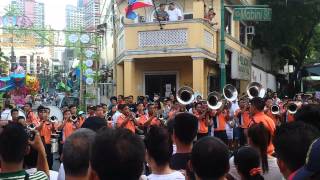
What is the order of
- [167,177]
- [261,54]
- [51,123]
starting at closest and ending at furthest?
1. [167,177]
2. [51,123]
3. [261,54]

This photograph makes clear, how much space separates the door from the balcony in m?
2.38

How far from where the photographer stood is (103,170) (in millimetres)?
2555

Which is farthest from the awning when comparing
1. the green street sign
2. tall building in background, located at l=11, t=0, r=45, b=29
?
tall building in background, located at l=11, t=0, r=45, b=29

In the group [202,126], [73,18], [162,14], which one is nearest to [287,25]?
[162,14]

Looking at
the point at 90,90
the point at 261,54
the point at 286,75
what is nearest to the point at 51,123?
the point at 90,90

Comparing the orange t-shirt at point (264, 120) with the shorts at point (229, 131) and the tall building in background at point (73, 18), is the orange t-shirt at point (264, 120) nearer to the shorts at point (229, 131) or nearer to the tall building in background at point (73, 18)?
the shorts at point (229, 131)

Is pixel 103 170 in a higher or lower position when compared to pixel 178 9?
lower

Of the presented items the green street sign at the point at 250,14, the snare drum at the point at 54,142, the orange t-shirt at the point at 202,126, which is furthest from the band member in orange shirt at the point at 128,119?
the green street sign at the point at 250,14

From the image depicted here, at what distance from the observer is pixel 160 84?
880 inches

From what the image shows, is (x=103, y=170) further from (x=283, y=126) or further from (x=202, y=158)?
(x=283, y=126)

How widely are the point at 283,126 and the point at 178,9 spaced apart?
1791 cm

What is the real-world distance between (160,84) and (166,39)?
10.4ft

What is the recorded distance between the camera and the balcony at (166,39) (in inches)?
765

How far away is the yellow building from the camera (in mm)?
19562
